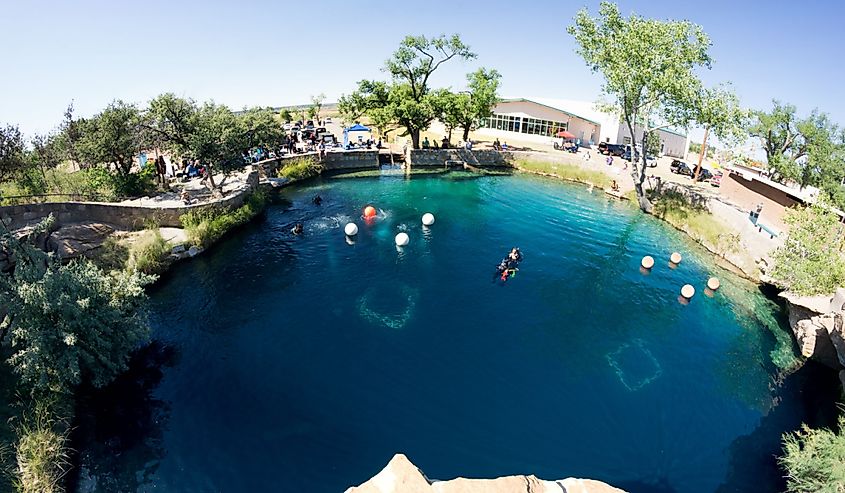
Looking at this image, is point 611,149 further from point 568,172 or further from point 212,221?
point 212,221

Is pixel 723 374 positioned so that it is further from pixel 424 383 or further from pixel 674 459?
pixel 424 383

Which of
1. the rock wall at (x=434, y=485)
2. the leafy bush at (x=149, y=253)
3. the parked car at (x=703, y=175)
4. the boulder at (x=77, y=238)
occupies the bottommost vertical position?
the leafy bush at (x=149, y=253)

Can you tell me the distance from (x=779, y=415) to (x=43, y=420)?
2854 centimetres

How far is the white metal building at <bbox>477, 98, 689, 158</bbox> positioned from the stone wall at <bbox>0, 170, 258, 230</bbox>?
46.2 meters

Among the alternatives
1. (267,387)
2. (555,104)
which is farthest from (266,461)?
(555,104)

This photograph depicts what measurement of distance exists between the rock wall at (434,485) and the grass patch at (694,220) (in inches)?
1235

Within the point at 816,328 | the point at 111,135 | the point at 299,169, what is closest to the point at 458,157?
the point at 299,169

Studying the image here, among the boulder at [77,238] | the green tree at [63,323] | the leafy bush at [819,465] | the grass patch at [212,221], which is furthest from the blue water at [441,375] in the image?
the boulder at [77,238]

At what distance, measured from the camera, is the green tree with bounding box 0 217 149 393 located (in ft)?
47.6

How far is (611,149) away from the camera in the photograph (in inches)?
2333

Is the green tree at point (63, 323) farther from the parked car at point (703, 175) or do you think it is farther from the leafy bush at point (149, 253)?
the parked car at point (703, 175)

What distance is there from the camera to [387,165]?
55844 mm

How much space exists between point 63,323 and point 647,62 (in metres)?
44.0

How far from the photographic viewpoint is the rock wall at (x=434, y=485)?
7527 millimetres
